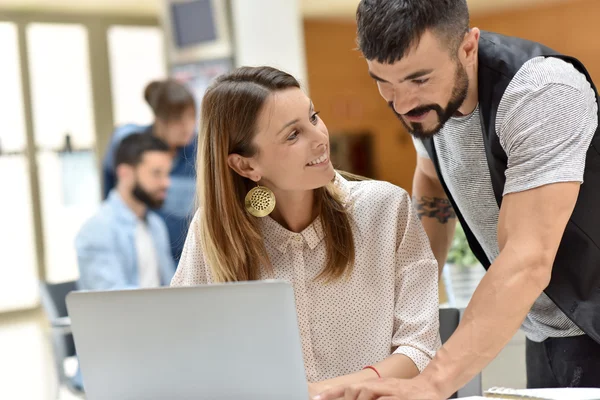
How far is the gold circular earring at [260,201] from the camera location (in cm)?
197

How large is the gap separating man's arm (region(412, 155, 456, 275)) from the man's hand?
823 mm

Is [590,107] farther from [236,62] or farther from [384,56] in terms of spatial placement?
[236,62]

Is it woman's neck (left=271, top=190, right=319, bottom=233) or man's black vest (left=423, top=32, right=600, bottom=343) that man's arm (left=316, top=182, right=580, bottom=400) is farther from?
woman's neck (left=271, top=190, right=319, bottom=233)

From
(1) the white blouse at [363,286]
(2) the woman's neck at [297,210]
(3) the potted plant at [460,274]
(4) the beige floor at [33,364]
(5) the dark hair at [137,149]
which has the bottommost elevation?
(4) the beige floor at [33,364]

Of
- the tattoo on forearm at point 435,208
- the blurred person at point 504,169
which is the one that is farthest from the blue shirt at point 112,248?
the blurred person at point 504,169

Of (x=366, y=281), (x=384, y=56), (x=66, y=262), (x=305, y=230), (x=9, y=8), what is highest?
(x=9, y=8)

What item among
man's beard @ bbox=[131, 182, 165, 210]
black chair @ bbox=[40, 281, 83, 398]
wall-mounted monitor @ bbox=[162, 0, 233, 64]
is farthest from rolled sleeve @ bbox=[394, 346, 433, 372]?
wall-mounted monitor @ bbox=[162, 0, 233, 64]

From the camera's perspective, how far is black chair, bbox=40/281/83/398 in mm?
3793

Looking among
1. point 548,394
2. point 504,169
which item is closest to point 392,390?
point 548,394

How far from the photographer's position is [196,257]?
198 cm

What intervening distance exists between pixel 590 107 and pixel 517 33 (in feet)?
34.9

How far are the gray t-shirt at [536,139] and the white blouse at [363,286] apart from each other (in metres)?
0.17

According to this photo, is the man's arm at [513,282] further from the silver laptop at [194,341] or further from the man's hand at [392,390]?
the silver laptop at [194,341]

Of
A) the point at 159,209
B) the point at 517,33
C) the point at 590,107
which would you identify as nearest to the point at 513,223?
the point at 590,107
